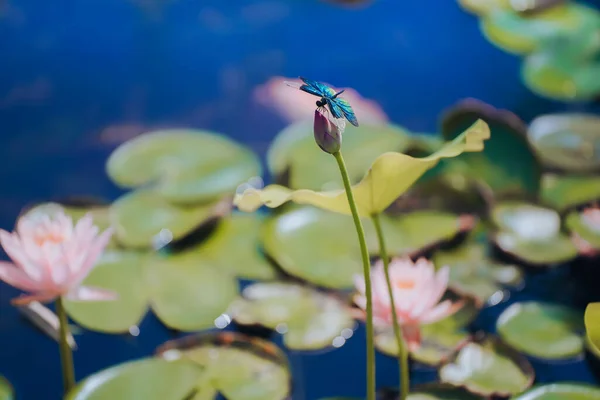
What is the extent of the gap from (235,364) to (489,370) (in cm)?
29

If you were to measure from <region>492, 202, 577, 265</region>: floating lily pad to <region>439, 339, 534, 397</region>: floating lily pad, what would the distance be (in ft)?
0.62

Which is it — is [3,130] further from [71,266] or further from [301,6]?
[301,6]

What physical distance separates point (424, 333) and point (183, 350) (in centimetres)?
29

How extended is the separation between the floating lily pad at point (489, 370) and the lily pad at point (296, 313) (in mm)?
142

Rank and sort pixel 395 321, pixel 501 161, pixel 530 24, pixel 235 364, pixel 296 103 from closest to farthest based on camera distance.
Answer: pixel 395 321 → pixel 235 364 → pixel 501 161 → pixel 296 103 → pixel 530 24

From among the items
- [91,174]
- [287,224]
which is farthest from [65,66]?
[287,224]

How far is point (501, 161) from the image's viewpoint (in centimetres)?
100

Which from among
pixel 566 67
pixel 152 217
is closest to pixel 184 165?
pixel 152 217

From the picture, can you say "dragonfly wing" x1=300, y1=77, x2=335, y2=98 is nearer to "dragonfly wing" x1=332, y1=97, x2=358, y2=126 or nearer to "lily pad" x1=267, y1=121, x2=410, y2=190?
"dragonfly wing" x1=332, y1=97, x2=358, y2=126

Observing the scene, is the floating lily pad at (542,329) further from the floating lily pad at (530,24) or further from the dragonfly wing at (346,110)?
the floating lily pad at (530,24)

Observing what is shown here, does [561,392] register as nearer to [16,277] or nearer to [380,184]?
[380,184]

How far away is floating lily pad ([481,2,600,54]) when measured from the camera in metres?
1.36

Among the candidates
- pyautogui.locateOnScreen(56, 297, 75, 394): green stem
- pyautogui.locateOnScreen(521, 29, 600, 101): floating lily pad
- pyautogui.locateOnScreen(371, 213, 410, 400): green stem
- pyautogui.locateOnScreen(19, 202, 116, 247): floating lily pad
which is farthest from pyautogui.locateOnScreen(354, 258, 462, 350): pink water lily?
pyautogui.locateOnScreen(521, 29, 600, 101): floating lily pad

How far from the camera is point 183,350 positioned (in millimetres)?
704
